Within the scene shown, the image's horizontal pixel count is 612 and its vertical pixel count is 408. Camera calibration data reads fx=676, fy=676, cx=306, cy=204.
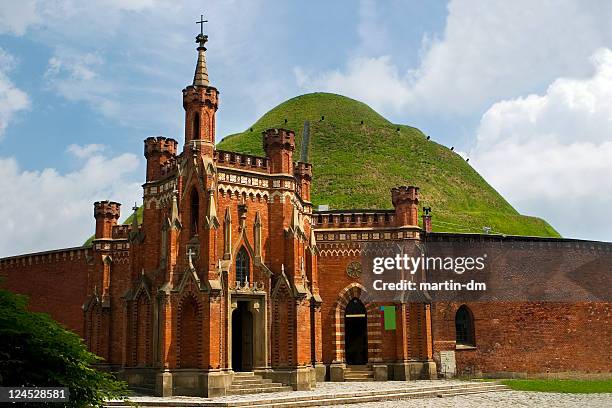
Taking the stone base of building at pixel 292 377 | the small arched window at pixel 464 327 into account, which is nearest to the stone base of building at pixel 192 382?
the stone base of building at pixel 292 377

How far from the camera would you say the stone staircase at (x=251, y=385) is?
29945mm

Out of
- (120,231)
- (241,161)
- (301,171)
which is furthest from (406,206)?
(120,231)

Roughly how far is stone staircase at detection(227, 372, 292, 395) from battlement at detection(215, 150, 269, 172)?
9.99 meters

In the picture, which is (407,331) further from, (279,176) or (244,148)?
(244,148)

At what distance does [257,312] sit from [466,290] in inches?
558

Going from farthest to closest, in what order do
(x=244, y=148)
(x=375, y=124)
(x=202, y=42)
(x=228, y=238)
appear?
(x=375, y=124) < (x=244, y=148) < (x=202, y=42) < (x=228, y=238)

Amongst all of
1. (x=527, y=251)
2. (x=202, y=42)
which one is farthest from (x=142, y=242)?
(x=527, y=251)

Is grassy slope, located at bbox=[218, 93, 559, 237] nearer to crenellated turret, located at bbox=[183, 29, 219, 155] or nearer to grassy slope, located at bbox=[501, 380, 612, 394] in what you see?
grassy slope, located at bbox=[501, 380, 612, 394]

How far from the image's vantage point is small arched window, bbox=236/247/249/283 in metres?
32.4

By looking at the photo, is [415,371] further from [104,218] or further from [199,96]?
[104,218]

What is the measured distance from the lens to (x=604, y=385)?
114 feet

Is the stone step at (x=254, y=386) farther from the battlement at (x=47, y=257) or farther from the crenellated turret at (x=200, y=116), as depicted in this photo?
the battlement at (x=47, y=257)

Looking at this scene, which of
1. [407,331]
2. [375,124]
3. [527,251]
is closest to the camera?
[407,331]

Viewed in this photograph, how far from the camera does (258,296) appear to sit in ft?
107
